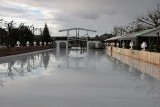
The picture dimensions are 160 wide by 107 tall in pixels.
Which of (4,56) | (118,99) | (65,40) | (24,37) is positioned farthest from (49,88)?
(65,40)

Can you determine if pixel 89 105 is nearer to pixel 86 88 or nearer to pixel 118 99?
pixel 118 99

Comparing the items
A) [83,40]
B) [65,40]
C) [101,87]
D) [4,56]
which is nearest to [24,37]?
[65,40]

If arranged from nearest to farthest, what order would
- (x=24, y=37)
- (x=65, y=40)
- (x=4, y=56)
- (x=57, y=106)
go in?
(x=57, y=106), (x=4, y=56), (x=24, y=37), (x=65, y=40)

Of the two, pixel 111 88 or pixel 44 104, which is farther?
pixel 111 88

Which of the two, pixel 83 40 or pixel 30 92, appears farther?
pixel 83 40

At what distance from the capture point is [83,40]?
332ft

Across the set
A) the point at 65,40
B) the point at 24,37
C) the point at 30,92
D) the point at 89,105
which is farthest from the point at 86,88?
the point at 65,40

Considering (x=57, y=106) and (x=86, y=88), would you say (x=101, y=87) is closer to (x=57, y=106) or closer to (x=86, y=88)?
(x=86, y=88)

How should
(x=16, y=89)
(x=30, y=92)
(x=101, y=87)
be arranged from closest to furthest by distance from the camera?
(x=30, y=92) < (x=16, y=89) < (x=101, y=87)

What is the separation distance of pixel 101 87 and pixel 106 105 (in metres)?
3.98

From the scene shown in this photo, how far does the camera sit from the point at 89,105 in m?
9.16

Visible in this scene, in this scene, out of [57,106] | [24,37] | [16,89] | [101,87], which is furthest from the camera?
[24,37]

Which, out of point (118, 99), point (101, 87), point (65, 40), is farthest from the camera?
point (65, 40)

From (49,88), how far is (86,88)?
134 cm
